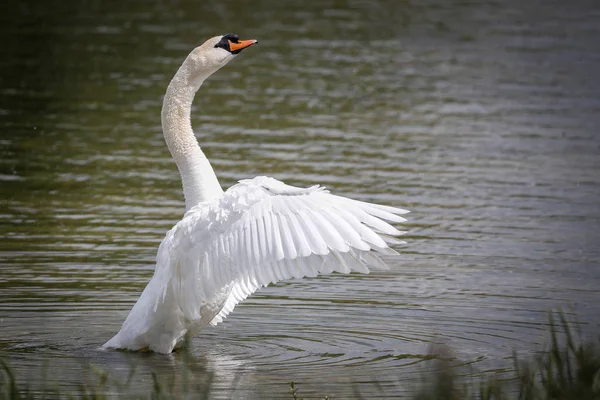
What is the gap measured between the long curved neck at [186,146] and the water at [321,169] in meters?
1.25

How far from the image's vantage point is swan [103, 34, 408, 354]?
8.38 m

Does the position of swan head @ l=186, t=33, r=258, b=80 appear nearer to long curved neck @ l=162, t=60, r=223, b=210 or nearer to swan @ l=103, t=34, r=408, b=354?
long curved neck @ l=162, t=60, r=223, b=210

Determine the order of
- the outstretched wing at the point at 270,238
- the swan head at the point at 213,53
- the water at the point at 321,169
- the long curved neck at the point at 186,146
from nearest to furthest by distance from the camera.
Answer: the outstretched wing at the point at 270,238, the long curved neck at the point at 186,146, the water at the point at 321,169, the swan head at the point at 213,53

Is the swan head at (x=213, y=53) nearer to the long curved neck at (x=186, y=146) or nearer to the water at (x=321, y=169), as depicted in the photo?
the long curved neck at (x=186, y=146)

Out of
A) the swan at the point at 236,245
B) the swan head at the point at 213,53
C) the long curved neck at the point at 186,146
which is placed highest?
the swan head at the point at 213,53

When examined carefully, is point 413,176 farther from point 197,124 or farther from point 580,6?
point 580,6

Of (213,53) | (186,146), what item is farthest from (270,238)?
(213,53)

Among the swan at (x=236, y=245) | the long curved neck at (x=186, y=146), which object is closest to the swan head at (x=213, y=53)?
the long curved neck at (x=186, y=146)

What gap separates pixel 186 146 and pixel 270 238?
1.90 m

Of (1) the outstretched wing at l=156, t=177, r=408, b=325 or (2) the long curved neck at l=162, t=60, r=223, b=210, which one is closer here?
(1) the outstretched wing at l=156, t=177, r=408, b=325

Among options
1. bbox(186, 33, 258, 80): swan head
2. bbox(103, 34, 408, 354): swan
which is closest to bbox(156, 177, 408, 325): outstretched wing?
bbox(103, 34, 408, 354): swan

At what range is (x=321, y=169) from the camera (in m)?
16.8

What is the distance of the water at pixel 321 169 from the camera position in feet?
33.6

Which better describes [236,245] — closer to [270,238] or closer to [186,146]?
[270,238]
